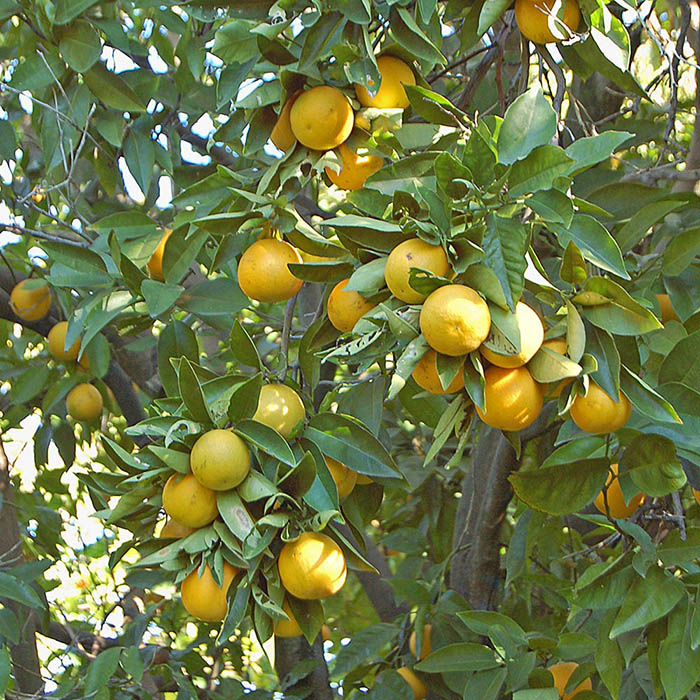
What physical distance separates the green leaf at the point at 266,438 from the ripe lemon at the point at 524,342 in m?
0.30

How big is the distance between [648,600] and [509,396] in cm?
44

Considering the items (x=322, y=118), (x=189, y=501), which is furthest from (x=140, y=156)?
(x=189, y=501)

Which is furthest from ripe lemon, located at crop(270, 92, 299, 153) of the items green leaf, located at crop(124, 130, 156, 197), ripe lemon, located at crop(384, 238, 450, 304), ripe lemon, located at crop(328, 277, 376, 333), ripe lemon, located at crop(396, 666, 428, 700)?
ripe lemon, located at crop(396, 666, 428, 700)

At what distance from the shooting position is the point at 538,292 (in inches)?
49.2

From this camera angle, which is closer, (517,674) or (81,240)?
(517,674)

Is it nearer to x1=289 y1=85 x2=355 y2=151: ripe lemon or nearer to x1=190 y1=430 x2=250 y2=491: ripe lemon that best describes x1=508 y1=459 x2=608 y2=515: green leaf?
x1=190 y1=430 x2=250 y2=491: ripe lemon

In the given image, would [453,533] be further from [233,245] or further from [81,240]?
[233,245]

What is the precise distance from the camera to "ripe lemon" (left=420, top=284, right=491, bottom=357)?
1102 mm

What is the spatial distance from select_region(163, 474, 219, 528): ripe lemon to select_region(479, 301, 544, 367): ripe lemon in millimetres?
415

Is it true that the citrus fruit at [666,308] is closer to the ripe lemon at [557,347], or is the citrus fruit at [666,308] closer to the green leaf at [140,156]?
the ripe lemon at [557,347]

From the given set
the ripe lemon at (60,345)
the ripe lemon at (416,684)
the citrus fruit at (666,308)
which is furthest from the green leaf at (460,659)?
the ripe lemon at (60,345)

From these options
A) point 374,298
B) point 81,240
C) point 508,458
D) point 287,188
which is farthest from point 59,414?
point 374,298

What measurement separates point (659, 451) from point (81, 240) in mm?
1446

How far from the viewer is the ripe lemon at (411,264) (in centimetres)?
117
